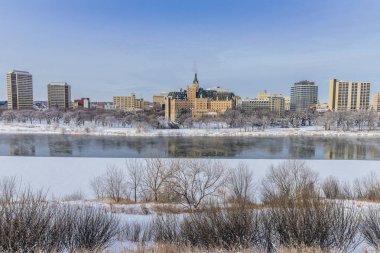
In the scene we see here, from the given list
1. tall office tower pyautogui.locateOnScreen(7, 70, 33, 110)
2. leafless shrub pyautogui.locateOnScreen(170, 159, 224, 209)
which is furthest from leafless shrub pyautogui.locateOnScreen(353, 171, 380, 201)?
tall office tower pyautogui.locateOnScreen(7, 70, 33, 110)

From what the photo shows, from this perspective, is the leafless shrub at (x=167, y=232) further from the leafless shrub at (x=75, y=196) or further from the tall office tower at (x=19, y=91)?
the tall office tower at (x=19, y=91)

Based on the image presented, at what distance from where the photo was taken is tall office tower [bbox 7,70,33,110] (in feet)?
313

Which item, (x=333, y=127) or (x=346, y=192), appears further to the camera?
(x=333, y=127)

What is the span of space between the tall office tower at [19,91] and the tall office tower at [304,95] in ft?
329

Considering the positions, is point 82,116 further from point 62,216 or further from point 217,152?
point 62,216

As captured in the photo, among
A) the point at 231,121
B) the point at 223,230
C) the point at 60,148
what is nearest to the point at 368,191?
the point at 223,230

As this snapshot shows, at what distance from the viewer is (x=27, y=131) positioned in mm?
45688

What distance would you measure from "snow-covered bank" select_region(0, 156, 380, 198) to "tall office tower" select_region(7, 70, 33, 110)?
86.8 meters

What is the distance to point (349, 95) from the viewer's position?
92.6m

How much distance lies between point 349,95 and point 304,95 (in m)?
20.9

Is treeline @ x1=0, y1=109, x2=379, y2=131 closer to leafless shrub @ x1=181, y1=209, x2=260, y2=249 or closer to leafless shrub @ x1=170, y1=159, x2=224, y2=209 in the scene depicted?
leafless shrub @ x1=170, y1=159, x2=224, y2=209

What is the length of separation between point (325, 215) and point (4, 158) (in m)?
24.6

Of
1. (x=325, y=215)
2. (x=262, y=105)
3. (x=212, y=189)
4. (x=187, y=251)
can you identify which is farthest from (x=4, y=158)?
(x=262, y=105)

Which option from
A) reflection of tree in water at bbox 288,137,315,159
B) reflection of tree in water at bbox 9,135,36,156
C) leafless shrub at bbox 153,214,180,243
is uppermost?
leafless shrub at bbox 153,214,180,243
